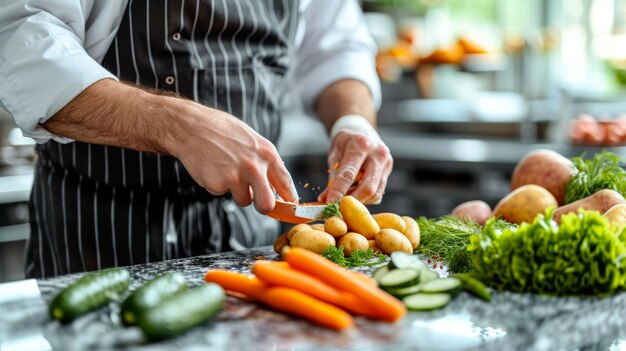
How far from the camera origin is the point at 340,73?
241 cm

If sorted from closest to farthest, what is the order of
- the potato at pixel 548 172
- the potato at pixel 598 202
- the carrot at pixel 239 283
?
1. the carrot at pixel 239 283
2. the potato at pixel 598 202
3. the potato at pixel 548 172

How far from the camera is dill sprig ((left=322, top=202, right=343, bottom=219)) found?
1651 mm

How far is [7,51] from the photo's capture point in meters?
1.60

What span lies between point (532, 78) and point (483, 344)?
411 cm

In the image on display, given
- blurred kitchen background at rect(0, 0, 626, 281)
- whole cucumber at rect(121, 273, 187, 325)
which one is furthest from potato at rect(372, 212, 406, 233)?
blurred kitchen background at rect(0, 0, 626, 281)

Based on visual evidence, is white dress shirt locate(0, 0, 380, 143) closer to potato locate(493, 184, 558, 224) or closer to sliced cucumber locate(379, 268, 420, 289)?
sliced cucumber locate(379, 268, 420, 289)

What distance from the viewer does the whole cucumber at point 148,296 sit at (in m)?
1.09

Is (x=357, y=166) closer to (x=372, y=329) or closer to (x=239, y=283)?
(x=239, y=283)

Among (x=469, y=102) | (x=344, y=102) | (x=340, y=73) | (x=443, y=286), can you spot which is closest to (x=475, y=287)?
(x=443, y=286)

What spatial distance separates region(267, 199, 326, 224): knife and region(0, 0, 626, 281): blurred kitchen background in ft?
6.72

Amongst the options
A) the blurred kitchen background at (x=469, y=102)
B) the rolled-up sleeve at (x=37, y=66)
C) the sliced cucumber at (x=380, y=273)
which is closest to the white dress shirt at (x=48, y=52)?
the rolled-up sleeve at (x=37, y=66)

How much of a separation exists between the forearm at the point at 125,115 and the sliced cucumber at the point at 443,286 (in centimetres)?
59

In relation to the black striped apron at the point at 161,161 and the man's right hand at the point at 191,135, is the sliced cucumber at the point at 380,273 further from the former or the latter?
the black striped apron at the point at 161,161

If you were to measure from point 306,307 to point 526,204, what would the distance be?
84 centimetres
